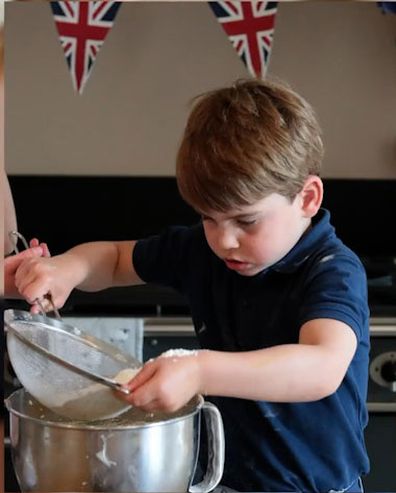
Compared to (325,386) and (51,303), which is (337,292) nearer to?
(325,386)

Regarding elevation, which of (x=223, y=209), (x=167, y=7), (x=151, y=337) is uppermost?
(x=167, y=7)

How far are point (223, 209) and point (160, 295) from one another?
0.13 meters

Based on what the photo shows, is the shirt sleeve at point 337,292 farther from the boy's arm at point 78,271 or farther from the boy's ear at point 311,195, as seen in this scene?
the boy's arm at point 78,271

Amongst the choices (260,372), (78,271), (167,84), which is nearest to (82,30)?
(167,84)

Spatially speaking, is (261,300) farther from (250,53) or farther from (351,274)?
(250,53)

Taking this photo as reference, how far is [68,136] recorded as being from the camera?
1.87ft

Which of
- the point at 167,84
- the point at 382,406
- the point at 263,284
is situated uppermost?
the point at 167,84

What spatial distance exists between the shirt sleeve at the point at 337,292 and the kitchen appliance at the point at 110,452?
9 centimetres

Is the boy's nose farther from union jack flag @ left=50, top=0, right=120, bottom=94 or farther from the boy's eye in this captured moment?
union jack flag @ left=50, top=0, right=120, bottom=94

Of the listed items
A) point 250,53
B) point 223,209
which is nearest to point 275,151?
point 223,209

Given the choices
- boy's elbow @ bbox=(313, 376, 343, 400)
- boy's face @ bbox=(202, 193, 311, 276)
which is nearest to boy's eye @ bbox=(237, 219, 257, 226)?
boy's face @ bbox=(202, 193, 311, 276)

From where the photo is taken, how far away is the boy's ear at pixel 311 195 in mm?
464

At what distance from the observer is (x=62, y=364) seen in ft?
1.22

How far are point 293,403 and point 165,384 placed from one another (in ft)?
0.42
